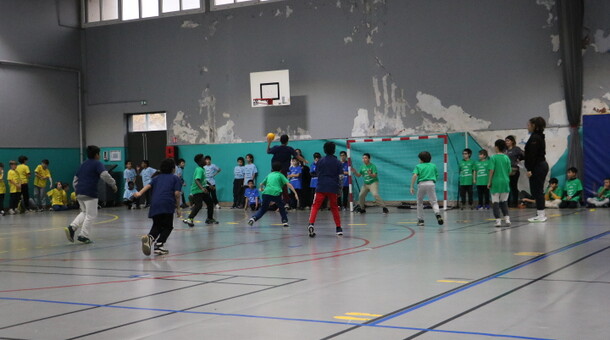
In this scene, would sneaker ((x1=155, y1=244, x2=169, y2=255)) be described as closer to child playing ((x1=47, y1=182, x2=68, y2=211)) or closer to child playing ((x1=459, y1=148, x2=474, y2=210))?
child playing ((x1=459, y1=148, x2=474, y2=210))

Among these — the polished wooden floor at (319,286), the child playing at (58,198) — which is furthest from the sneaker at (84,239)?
the child playing at (58,198)

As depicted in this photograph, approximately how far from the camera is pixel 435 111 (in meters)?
25.1

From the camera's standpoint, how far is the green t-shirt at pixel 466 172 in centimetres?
2355

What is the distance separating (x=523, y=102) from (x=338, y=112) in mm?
6684

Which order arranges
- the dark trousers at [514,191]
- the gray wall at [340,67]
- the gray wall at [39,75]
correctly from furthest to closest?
the gray wall at [39,75], the gray wall at [340,67], the dark trousers at [514,191]

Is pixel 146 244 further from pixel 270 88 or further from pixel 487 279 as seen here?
pixel 270 88

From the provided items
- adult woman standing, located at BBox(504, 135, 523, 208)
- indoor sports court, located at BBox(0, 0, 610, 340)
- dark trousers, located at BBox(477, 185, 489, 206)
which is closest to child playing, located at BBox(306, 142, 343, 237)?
indoor sports court, located at BBox(0, 0, 610, 340)

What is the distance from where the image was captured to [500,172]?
1587 centimetres

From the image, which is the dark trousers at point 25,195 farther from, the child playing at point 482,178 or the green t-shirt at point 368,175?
the child playing at point 482,178

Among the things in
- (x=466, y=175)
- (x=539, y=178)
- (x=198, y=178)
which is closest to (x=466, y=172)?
(x=466, y=175)

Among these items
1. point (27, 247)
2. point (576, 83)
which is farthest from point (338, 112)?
point (27, 247)

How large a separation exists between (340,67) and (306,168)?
156 inches

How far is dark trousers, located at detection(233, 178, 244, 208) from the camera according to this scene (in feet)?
91.2

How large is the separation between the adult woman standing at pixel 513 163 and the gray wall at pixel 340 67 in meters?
1.93
